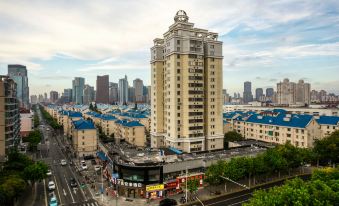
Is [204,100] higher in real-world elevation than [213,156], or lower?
higher

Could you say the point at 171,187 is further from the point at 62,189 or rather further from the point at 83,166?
the point at 83,166

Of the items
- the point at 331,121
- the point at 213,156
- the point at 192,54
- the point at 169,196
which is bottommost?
the point at 169,196

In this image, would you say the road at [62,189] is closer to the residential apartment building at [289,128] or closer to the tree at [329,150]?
the tree at [329,150]

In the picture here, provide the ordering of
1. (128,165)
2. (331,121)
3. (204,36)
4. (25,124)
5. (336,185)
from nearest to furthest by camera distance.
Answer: (336,185) < (128,165) < (204,36) < (331,121) < (25,124)

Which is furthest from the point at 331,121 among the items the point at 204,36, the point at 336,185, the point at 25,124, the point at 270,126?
the point at 25,124

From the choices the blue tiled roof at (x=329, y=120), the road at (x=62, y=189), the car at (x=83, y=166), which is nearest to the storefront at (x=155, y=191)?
the road at (x=62, y=189)

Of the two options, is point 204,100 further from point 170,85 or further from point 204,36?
point 204,36
